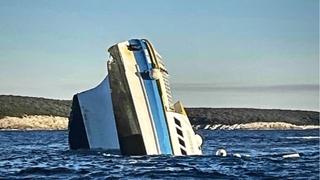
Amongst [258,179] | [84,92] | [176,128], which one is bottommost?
[258,179]

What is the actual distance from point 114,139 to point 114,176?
1397 cm

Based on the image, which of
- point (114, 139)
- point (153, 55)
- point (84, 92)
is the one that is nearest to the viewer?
point (153, 55)

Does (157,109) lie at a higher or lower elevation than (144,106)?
lower

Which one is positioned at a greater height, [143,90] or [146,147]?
[143,90]

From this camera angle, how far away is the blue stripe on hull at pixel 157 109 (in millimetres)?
34750

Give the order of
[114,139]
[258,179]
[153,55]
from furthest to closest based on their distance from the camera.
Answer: [114,139]
[153,55]
[258,179]

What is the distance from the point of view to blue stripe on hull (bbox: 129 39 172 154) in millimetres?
34750

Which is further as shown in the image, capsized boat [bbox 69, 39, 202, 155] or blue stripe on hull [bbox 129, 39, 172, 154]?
capsized boat [bbox 69, 39, 202, 155]

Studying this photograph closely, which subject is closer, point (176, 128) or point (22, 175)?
point (22, 175)

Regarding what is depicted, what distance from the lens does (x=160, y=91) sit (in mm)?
36094

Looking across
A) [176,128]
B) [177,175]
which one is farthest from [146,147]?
[177,175]

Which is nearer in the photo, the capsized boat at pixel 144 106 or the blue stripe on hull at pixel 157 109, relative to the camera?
the blue stripe on hull at pixel 157 109

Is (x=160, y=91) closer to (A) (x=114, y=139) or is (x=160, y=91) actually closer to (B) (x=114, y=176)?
(A) (x=114, y=139)

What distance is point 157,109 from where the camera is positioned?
35.3 m
